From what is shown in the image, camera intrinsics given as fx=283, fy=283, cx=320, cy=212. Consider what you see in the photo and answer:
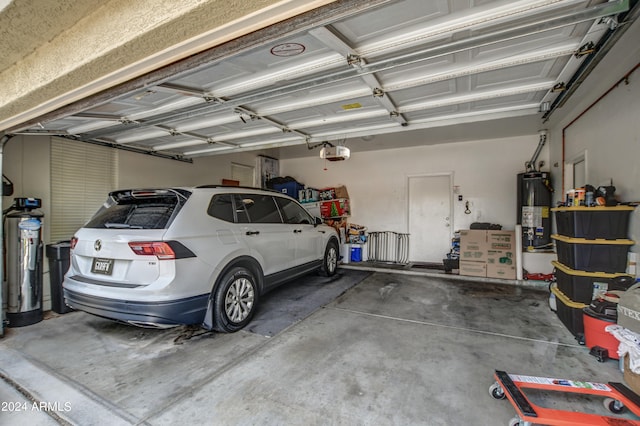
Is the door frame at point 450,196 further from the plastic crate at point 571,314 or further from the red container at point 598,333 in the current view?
the red container at point 598,333

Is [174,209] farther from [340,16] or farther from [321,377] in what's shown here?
[340,16]

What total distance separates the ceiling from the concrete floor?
207cm

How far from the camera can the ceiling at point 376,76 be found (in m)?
1.70

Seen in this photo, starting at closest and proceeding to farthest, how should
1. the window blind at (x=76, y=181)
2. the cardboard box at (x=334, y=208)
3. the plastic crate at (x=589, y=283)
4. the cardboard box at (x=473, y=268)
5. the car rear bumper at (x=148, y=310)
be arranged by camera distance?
the car rear bumper at (x=148, y=310)
the plastic crate at (x=589, y=283)
the window blind at (x=76, y=181)
the cardboard box at (x=473, y=268)
the cardboard box at (x=334, y=208)

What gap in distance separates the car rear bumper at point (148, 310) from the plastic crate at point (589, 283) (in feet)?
12.4

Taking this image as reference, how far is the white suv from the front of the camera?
246cm

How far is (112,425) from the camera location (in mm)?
1742

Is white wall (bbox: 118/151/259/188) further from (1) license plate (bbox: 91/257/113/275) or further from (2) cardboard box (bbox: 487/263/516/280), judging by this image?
(2) cardboard box (bbox: 487/263/516/280)

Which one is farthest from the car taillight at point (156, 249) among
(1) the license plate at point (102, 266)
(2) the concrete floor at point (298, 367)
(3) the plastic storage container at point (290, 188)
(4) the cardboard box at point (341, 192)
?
(4) the cardboard box at point (341, 192)

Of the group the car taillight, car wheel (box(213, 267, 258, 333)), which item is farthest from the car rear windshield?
car wheel (box(213, 267, 258, 333))

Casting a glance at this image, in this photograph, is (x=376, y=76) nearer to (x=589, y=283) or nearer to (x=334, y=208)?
(x=589, y=283)

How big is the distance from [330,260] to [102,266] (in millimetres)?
3683

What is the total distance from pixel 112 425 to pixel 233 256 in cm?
159

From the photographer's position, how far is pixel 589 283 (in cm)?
288
